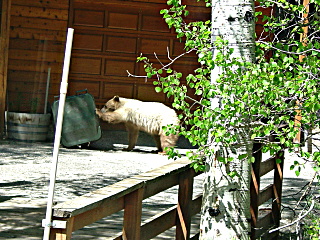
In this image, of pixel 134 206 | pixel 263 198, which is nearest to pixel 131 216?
pixel 134 206

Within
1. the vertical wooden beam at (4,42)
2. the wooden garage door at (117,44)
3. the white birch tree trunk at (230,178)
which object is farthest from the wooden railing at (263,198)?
the wooden garage door at (117,44)

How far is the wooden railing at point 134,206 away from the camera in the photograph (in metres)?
3.05

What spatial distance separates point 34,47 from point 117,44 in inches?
61.9

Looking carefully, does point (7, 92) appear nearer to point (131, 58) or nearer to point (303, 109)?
point (131, 58)

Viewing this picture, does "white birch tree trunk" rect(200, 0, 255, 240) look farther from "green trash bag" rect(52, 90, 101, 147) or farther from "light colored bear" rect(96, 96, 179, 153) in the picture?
"green trash bag" rect(52, 90, 101, 147)

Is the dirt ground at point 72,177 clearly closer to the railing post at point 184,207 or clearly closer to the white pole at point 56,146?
the railing post at point 184,207

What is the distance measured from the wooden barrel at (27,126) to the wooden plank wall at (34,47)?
0.93 metres

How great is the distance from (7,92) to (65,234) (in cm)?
980

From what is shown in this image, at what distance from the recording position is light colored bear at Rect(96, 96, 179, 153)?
11.0 meters

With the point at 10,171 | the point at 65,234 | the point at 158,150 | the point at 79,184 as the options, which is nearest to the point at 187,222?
the point at 65,234

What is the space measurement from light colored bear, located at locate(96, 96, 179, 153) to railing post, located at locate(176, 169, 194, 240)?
562 cm

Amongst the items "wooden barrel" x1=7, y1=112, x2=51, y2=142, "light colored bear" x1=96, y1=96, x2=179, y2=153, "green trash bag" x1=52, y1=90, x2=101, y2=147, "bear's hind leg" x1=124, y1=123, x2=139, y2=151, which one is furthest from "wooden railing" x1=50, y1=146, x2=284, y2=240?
"wooden barrel" x1=7, y1=112, x2=51, y2=142

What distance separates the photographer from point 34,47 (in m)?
12.6

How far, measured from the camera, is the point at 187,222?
17.1ft
